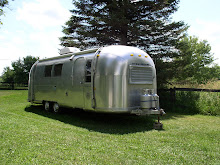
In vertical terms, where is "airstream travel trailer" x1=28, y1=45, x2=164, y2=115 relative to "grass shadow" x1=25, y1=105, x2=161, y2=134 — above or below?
above

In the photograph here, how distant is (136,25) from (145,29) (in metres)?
1.06

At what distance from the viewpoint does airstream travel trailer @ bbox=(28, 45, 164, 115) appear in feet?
24.5

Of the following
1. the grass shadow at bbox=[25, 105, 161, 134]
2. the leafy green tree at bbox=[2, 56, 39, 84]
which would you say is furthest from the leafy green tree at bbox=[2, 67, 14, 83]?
the grass shadow at bbox=[25, 105, 161, 134]

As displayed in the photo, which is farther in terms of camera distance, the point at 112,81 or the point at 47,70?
the point at 47,70

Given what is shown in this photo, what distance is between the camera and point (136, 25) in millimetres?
12961

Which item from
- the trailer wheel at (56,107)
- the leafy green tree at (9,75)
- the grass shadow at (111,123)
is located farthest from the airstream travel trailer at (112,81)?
the leafy green tree at (9,75)

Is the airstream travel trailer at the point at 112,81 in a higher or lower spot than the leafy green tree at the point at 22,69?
lower

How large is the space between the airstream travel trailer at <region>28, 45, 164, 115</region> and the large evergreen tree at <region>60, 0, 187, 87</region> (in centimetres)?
505

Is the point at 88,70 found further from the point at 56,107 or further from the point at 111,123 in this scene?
the point at 56,107

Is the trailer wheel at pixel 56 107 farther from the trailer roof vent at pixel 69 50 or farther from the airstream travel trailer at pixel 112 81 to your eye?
the trailer roof vent at pixel 69 50

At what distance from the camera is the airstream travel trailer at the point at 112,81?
7.47m

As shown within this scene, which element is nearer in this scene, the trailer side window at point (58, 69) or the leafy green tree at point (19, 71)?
the trailer side window at point (58, 69)

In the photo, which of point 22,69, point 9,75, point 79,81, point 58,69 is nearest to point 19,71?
point 22,69

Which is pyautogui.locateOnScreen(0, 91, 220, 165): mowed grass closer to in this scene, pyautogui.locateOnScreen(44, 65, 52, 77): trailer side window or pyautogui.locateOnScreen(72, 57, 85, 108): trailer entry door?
pyautogui.locateOnScreen(72, 57, 85, 108): trailer entry door
